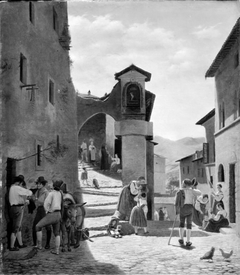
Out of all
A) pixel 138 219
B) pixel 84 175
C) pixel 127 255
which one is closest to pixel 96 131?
pixel 84 175

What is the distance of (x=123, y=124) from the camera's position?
764cm

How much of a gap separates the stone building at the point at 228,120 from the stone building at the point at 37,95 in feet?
8.98

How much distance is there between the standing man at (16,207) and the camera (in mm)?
6422

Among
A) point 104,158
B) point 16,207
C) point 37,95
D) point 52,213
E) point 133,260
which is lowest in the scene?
point 133,260

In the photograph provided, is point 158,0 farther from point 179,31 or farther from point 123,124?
point 123,124

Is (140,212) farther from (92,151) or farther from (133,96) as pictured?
(133,96)

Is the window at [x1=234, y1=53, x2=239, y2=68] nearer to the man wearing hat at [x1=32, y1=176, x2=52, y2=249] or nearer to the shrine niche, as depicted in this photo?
the shrine niche

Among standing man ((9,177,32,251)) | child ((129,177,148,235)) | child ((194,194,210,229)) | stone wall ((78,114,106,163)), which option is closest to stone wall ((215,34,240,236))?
child ((194,194,210,229))

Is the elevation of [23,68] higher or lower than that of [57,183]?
higher

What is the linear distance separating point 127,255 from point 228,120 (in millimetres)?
3353

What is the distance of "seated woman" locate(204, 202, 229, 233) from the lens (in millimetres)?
7211

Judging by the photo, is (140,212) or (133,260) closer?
(133,260)

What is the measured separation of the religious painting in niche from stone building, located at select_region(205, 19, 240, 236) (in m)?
1.37

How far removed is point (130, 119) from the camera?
302 inches
